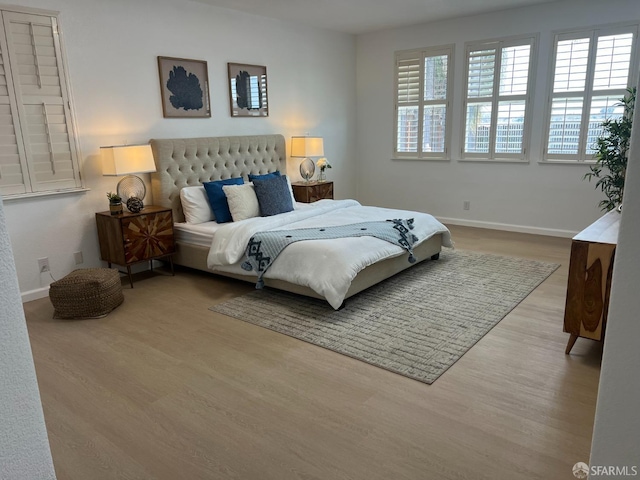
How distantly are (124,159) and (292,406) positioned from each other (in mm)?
2788

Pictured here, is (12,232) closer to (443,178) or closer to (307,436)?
(307,436)

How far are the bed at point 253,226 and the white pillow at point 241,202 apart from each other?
0.74ft

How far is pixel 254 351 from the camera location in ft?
9.77

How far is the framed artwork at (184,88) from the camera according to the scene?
468 cm

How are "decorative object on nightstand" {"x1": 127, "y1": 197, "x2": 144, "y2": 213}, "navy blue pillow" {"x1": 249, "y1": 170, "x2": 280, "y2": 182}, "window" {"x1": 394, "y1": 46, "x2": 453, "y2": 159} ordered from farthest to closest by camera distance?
"window" {"x1": 394, "y1": 46, "x2": 453, "y2": 159} < "navy blue pillow" {"x1": 249, "y1": 170, "x2": 280, "y2": 182} < "decorative object on nightstand" {"x1": 127, "y1": 197, "x2": 144, "y2": 213}

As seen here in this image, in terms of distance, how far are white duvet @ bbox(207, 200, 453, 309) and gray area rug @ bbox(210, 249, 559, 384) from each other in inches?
9.5

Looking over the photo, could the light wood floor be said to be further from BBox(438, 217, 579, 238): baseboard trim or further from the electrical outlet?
BBox(438, 217, 579, 238): baseboard trim

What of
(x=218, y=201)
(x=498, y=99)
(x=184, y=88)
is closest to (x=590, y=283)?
(x=218, y=201)

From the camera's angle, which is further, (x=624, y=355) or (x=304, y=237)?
(x=304, y=237)

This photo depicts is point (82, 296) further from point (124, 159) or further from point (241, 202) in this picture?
point (241, 202)

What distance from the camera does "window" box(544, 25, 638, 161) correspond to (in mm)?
5027

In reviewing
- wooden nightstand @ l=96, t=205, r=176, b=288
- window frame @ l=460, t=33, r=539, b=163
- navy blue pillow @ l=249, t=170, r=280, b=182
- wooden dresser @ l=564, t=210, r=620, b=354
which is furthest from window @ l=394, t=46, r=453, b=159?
wooden dresser @ l=564, t=210, r=620, b=354

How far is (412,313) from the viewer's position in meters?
3.48

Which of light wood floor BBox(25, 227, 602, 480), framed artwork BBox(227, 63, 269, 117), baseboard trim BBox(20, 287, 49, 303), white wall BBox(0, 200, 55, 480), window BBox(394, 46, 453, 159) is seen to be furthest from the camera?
window BBox(394, 46, 453, 159)
